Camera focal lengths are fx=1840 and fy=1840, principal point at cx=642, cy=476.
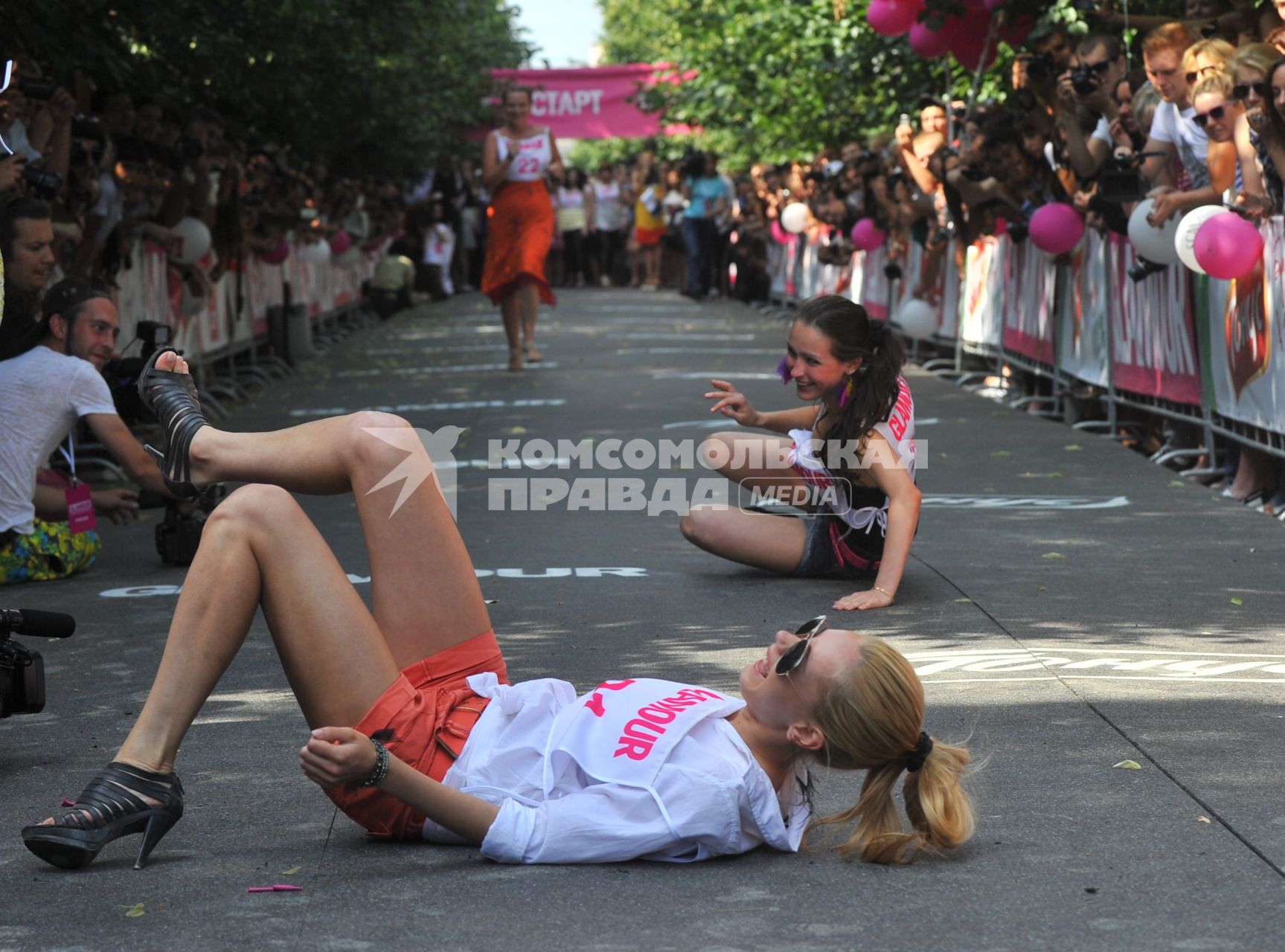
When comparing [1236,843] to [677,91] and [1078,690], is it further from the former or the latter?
[677,91]

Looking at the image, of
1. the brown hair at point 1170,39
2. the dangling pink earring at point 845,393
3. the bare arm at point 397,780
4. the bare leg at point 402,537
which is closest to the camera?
the bare arm at point 397,780

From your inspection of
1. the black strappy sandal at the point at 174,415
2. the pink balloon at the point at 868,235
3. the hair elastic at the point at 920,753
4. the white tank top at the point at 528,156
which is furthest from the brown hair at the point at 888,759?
the pink balloon at the point at 868,235

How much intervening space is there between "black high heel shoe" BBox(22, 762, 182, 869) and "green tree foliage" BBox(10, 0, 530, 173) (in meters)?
7.84

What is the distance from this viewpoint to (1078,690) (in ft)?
17.7

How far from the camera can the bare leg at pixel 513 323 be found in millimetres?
16797

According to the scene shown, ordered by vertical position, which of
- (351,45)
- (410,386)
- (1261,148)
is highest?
(351,45)

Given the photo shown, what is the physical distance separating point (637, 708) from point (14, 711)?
1741 mm

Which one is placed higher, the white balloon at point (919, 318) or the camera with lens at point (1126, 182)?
the camera with lens at point (1126, 182)

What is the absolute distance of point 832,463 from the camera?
6871 mm

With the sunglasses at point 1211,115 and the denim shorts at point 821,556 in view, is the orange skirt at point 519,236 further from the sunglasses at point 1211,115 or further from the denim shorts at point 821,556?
the denim shorts at point 821,556

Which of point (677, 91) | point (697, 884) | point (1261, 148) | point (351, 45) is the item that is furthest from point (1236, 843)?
point (677, 91)

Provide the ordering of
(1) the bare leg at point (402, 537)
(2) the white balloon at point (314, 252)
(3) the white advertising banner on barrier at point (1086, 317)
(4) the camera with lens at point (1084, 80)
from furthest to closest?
(2) the white balloon at point (314, 252), (3) the white advertising banner on barrier at point (1086, 317), (4) the camera with lens at point (1084, 80), (1) the bare leg at point (402, 537)

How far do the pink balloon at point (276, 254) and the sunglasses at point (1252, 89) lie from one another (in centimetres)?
1157

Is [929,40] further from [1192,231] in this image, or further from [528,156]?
[1192,231]
